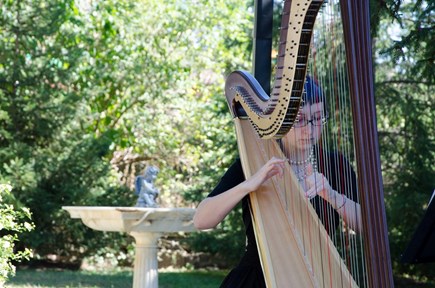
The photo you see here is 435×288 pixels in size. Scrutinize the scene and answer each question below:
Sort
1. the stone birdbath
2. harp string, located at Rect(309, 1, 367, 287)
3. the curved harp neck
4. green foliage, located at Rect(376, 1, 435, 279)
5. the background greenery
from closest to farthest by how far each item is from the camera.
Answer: the curved harp neck → harp string, located at Rect(309, 1, 367, 287) → the stone birdbath → green foliage, located at Rect(376, 1, 435, 279) → the background greenery

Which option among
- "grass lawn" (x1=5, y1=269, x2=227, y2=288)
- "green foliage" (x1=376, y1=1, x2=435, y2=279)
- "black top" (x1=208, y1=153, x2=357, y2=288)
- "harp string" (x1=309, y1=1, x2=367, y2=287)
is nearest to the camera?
"harp string" (x1=309, y1=1, x2=367, y2=287)

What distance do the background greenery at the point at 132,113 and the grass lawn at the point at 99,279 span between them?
423 millimetres

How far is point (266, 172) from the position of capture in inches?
118

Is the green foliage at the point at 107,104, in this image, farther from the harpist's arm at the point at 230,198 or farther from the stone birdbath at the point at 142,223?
the harpist's arm at the point at 230,198

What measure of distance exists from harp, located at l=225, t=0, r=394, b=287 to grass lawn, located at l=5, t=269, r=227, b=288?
5.45 metres

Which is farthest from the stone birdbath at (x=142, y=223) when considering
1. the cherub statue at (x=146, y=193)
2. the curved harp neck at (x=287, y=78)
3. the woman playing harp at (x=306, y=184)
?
the woman playing harp at (x=306, y=184)

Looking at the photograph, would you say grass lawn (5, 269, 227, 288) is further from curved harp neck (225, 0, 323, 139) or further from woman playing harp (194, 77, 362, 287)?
curved harp neck (225, 0, 323, 139)

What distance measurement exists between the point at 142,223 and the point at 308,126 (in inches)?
153

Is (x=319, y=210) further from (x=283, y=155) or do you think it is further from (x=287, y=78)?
(x=287, y=78)

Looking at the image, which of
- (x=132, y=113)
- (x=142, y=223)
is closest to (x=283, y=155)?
(x=142, y=223)

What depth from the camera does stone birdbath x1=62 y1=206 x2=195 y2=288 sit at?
21.4 feet

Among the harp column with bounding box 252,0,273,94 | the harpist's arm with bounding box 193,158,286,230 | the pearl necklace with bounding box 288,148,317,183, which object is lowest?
the harpist's arm with bounding box 193,158,286,230

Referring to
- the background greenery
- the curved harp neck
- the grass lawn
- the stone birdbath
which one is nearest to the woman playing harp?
the curved harp neck

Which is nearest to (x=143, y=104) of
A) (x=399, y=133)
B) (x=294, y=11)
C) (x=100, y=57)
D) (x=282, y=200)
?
(x=100, y=57)
